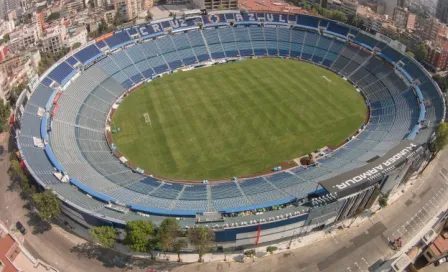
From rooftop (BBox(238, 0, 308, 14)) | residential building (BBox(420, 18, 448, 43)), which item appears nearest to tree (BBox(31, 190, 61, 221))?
residential building (BBox(420, 18, 448, 43))

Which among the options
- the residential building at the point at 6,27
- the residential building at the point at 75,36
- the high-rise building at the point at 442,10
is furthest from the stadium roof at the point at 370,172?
the residential building at the point at 6,27

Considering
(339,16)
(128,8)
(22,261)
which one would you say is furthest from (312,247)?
(128,8)

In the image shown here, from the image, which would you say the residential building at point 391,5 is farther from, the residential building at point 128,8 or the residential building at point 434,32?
the residential building at point 128,8

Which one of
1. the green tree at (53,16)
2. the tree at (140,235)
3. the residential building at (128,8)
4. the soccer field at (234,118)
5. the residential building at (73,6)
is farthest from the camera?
the residential building at (73,6)

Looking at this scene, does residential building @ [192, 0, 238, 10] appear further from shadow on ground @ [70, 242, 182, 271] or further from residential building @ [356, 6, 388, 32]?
shadow on ground @ [70, 242, 182, 271]

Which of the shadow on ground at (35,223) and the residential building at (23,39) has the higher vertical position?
the residential building at (23,39)

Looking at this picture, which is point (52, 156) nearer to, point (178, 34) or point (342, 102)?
point (178, 34)
